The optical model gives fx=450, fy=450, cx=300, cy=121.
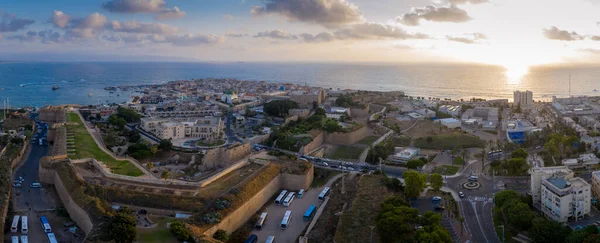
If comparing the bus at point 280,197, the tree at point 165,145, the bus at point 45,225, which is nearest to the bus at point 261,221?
the bus at point 280,197

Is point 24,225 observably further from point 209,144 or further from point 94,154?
point 209,144

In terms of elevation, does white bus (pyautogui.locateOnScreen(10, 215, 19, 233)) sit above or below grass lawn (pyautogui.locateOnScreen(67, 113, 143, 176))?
below

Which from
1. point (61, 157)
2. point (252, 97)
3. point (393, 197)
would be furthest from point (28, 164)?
point (252, 97)

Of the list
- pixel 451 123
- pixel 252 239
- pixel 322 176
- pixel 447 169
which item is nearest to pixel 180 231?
pixel 252 239

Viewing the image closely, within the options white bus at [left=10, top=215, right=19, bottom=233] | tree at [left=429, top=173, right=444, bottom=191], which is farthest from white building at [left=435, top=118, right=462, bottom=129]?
white bus at [left=10, top=215, right=19, bottom=233]

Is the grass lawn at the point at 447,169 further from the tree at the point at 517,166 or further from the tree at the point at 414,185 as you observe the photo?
the tree at the point at 414,185

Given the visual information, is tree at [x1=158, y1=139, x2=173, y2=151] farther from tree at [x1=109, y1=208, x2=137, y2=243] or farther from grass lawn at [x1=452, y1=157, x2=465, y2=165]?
grass lawn at [x1=452, y1=157, x2=465, y2=165]

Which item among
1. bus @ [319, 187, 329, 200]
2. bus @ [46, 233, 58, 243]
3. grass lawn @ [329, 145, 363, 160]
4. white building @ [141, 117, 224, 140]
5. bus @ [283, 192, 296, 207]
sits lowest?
bus @ [46, 233, 58, 243]
